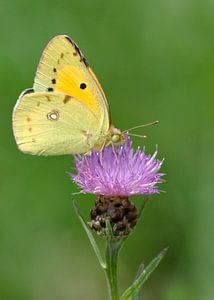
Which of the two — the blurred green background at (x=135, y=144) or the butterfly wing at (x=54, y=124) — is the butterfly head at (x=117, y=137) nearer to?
the butterfly wing at (x=54, y=124)

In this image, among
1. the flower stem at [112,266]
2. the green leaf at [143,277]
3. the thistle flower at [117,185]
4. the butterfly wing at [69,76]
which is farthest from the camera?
the butterfly wing at [69,76]

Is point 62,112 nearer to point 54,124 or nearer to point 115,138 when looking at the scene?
point 54,124

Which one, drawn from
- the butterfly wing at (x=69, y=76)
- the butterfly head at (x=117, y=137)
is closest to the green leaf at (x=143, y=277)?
the butterfly head at (x=117, y=137)

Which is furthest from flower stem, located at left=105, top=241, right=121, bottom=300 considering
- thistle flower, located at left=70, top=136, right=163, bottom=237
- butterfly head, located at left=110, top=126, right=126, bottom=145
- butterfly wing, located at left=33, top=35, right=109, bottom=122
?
butterfly wing, located at left=33, top=35, right=109, bottom=122

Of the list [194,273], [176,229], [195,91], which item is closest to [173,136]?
[195,91]

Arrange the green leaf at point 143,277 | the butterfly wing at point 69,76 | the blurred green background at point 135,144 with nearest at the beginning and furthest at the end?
the green leaf at point 143,277 → the butterfly wing at point 69,76 → the blurred green background at point 135,144

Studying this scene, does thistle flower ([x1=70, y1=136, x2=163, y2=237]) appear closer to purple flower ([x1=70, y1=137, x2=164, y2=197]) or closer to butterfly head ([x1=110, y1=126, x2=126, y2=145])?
purple flower ([x1=70, y1=137, x2=164, y2=197])

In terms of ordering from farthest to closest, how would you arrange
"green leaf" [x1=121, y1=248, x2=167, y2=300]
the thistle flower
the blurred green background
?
the blurred green background → the thistle flower → "green leaf" [x1=121, y1=248, x2=167, y2=300]
